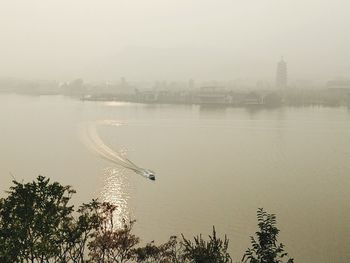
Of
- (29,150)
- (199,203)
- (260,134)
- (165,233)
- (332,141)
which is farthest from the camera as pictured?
(260,134)

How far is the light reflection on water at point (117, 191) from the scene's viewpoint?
15.6ft

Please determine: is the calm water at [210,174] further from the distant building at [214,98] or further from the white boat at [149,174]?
the distant building at [214,98]

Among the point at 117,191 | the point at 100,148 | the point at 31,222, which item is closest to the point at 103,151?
the point at 100,148

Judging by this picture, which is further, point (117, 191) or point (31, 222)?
point (117, 191)


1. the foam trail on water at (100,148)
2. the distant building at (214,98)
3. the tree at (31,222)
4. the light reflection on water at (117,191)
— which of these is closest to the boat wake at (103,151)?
the foam trail on water at (100,148)

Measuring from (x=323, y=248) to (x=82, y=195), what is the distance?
293 cm

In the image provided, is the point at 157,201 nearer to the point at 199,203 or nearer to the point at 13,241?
the point at 199,203

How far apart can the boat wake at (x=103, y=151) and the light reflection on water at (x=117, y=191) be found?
28cm

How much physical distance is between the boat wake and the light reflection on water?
28cm

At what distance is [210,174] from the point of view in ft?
22.2

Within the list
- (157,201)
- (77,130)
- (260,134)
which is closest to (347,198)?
(157,201)

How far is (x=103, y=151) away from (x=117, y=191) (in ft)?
8.80

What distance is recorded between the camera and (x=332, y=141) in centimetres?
999

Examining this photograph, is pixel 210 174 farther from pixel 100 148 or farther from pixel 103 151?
pixel 100 148
